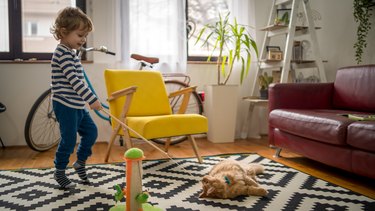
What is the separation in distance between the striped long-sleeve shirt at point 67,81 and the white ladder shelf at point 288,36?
207 cm

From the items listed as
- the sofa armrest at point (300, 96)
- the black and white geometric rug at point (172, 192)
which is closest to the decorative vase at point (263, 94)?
the sofa armrest at point (300, 96)

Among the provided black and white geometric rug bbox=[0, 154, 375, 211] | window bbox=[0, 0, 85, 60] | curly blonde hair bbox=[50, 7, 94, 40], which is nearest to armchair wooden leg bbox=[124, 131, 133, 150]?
black and white geometric rug bbox=[0, 154, 375, 211]

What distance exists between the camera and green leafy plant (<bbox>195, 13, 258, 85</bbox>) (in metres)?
3.41

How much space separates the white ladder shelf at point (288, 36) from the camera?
3293 millimetres

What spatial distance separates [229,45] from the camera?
3760 mm

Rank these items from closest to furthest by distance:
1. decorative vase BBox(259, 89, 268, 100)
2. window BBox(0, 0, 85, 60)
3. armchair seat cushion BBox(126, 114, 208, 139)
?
armchair seat cushion BBox(126, 114, 208, 139) → window BBox(0, 0, 85, 60) → decorative vase BBox(259, 89, 268, 100)

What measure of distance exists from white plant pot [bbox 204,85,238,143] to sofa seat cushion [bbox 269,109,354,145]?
869mm

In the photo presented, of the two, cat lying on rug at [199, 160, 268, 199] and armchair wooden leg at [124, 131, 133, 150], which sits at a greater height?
armchair wooden leg at [124, 131, 133, 150]

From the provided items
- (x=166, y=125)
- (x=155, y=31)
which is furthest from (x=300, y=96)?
(x=155, y=31)

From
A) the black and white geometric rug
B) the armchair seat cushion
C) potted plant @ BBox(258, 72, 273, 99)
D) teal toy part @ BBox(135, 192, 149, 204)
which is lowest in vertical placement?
the black and white geometric rug

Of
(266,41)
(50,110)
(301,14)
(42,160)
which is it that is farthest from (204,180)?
(301,14)

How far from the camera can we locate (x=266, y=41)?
12.1 feet

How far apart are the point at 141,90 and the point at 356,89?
1666 mm

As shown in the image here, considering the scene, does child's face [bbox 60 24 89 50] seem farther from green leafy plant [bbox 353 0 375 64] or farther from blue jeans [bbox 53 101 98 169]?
green leafy plant [bbox 353 0 375 64]
